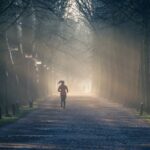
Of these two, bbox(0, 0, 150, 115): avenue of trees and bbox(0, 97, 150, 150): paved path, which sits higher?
bbox(0, 0, 150, 115): avenue of trees

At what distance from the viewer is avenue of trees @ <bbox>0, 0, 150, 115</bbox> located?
3959 cm

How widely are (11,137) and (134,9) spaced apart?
1835 centimetres

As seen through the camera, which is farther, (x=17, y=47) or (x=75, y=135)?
(x=17, y=47)

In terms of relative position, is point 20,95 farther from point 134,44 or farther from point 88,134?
point 88,134

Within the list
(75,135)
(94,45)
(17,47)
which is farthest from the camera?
(94,45)

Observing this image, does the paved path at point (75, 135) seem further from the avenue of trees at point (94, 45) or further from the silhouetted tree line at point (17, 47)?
the silhouetted tree line at point (17, 47)

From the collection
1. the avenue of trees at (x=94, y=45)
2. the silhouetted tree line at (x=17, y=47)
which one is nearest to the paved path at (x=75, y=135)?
the avenue of trees at (x=94, y=45)

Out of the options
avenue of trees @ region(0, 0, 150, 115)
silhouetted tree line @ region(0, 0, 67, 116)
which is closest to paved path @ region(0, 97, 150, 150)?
avenue of trees @ region(0, 0, 150, 115)

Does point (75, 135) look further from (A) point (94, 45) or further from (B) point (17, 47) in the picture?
(A) point (94, 45)

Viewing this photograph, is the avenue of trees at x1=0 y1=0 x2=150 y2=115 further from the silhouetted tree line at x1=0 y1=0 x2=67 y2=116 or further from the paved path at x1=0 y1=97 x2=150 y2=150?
the paved path at x1=0 y1=97 x2=150 y2=150

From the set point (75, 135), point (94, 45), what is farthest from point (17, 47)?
point (94, 45)

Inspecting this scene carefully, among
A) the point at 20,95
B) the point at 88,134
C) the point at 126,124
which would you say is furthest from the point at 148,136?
the point at 20,95

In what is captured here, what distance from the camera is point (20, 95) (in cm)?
5188

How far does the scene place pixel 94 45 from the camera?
8319 cm
